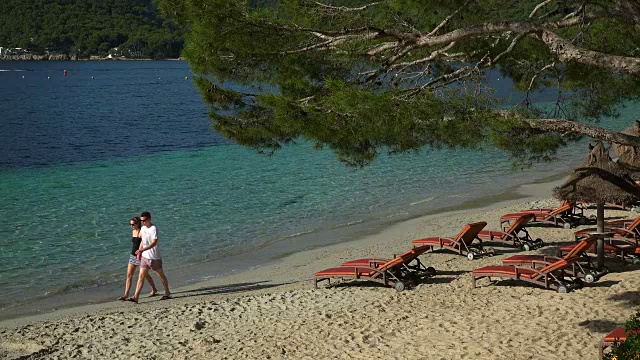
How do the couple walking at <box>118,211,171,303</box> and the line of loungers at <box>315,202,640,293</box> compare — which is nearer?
the line of loungers at <box>315,202,640,293</box>

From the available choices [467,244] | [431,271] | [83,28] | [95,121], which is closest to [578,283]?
[431,271]

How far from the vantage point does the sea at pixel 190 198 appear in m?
15.1

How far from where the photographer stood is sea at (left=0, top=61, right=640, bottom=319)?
15086mm

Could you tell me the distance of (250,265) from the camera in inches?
592

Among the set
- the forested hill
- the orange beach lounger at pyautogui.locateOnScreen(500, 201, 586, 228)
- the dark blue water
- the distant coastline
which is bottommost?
the dark blue water

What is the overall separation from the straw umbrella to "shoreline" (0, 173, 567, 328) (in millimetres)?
4779

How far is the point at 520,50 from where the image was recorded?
444 inches

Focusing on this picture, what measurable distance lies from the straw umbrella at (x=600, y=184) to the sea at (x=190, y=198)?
51.3 inches

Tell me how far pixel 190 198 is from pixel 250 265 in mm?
8302

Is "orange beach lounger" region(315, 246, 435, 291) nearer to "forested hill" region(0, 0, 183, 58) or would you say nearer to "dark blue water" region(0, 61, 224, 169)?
"dark blue water" region(0, 61, 224, 169)

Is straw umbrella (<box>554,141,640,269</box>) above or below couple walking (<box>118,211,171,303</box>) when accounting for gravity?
above

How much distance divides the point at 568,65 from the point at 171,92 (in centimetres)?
7525

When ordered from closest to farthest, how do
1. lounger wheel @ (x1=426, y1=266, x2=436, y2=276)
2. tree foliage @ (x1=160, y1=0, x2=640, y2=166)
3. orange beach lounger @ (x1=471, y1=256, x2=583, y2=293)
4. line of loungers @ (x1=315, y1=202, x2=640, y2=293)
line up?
1. tree foliage @ (x1=160, y1=0, x2=640, y2=166)
2. orange beach lounger @ (x1=471, y1=256, x2=583, y2=293)
3. line of loungers @ (x1=315, y1=202, x2=640, y2=293)
4. lounger wheel @ (x1=426, y1=266, x2=436, y2=276)

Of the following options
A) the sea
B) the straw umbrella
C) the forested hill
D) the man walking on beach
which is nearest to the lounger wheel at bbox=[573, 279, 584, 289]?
the straw umbrella
